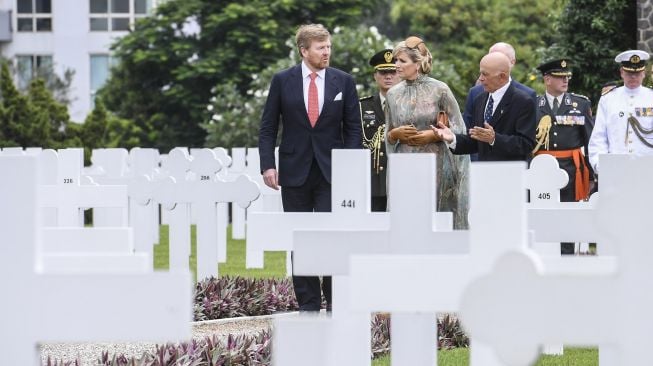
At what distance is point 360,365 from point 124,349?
14.7 feet

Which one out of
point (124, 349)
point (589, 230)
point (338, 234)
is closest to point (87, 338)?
point (338, 234)

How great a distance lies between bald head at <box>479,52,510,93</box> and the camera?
9422 mm

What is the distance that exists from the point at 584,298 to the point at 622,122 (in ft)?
34.4

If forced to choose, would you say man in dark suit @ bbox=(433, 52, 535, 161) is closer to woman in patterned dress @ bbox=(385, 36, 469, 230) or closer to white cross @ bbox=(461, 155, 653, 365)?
woman in patterned dress @ bbox=(385, 36, 469, 230)

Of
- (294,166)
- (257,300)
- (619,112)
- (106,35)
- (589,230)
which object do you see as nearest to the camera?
(589,230)

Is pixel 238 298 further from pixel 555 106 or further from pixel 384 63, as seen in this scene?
pixel 555 106

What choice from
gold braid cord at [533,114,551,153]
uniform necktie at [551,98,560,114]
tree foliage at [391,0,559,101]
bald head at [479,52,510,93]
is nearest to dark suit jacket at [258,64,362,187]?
bald head at [479,52,510,93]

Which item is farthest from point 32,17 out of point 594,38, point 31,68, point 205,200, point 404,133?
point 404,133

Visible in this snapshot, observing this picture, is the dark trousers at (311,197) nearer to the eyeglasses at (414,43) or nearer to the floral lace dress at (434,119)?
the floral lace dress at (434,119)

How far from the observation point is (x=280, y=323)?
129 inches

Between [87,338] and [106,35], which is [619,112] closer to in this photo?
[87,338]

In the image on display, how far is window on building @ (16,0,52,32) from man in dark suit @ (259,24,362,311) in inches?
1987

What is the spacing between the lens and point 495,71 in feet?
30.9

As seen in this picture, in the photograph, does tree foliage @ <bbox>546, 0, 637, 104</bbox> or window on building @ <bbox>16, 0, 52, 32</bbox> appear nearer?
tree foliage @ <bbox>546, 0, 637, 104</bbox>
